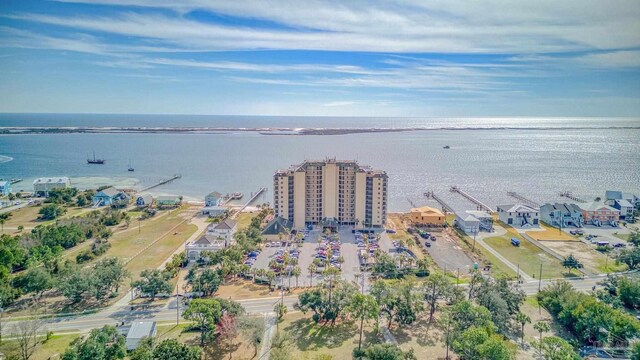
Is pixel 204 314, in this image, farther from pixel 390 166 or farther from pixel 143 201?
pixel 390 166

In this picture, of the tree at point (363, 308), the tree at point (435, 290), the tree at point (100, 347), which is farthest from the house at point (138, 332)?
the tree at point (435, 290)

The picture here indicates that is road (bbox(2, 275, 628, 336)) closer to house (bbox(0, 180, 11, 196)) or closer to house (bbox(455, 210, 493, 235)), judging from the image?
house (bbox(455, 210, 493, 235))

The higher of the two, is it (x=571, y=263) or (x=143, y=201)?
(x=143, y=201)

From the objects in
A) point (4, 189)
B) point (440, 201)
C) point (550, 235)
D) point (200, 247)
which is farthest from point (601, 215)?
point (4, 189)

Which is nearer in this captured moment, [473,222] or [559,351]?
[559,351]

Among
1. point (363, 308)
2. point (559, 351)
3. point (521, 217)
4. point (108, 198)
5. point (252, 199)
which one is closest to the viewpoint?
point (559, 351)

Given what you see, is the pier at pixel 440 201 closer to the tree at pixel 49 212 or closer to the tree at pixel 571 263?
the tree at pixel 571 263
